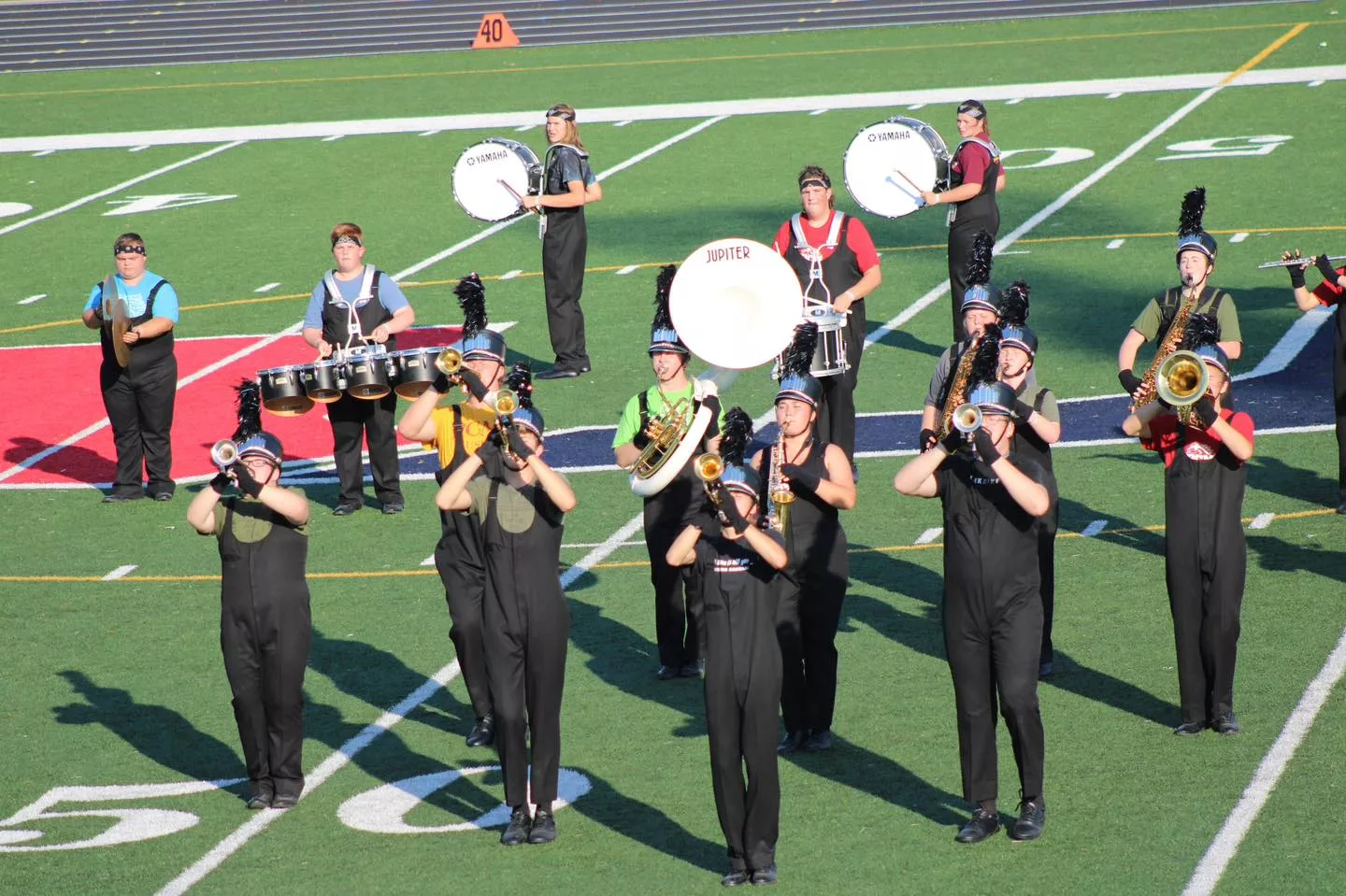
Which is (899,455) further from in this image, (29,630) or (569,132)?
(29,630)

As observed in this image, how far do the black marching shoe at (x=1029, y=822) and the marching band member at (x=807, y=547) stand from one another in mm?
1164

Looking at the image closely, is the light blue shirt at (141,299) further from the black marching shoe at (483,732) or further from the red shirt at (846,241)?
the black marching shoe at (483,732)

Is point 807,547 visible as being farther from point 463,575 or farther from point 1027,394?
point 463,575

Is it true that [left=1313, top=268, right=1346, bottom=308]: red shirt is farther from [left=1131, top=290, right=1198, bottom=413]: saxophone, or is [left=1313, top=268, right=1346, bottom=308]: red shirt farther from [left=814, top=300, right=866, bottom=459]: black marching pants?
[left=814, top=300, right=866, bottom=459]: black marching pants

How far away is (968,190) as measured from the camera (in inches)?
660

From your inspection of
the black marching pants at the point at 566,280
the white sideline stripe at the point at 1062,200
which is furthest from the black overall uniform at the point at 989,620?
the white sideline stripe at the point at 1062,200

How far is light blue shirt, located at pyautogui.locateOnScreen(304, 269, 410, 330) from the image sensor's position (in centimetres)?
1467

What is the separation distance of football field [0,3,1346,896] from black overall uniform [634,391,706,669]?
27 centimetres

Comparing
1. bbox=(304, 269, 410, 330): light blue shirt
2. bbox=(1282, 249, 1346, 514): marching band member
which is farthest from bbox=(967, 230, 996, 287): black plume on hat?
bbox=(304, 269, 410, 330): light blue shirt

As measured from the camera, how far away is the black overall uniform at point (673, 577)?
10.8 metres

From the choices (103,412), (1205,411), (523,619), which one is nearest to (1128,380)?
(1205,411)

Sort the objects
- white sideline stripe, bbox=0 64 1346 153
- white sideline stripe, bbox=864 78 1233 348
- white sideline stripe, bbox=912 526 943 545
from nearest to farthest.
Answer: white sideline stripe, bbox=912 526 943 545 < white sideline stripe, bbox=864 78 1233 348 < white sideline stripe, bbox=0 64 1346 153

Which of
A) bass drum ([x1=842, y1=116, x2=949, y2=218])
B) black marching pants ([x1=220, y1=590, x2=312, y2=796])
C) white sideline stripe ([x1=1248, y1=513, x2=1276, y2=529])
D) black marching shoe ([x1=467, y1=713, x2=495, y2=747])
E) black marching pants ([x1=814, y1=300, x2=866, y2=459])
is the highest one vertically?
bass drum ([x1=842, y1=116, x2=949, y2=218])

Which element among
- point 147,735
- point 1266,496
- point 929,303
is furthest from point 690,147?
point 147,735
